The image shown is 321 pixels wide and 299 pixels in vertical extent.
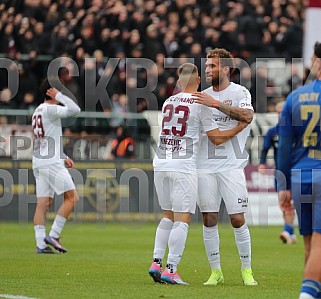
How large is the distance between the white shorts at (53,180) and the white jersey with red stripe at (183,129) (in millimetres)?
5028

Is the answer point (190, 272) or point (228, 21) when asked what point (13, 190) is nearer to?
point (228, 21)

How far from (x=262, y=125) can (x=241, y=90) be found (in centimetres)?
1329

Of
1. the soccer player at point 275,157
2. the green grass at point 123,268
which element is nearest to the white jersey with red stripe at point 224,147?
the green grass at point 123,268

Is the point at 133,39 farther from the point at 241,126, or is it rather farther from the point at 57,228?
the point at 241,126

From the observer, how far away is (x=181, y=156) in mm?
11844

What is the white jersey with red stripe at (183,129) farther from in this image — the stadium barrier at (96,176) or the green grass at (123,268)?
the stadium barrier at (96,176)

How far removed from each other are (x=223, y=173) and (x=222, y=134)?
1.61 feet

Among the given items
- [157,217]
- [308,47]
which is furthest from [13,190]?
[308,47]

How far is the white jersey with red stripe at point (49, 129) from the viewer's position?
1622cm

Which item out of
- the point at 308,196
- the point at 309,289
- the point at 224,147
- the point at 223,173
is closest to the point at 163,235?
the point at 223,173

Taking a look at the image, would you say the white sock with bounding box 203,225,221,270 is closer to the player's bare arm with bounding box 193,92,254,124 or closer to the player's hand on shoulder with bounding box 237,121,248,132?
the player's hand on shoulder with bounding box 237,121,248,132

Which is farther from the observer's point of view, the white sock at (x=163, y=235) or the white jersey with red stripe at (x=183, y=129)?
the white sock at (x=163, y=235)

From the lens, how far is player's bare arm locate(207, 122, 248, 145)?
11.8 m

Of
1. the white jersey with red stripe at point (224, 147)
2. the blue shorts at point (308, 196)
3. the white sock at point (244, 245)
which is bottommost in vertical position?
the white sock at point (244, 245)
